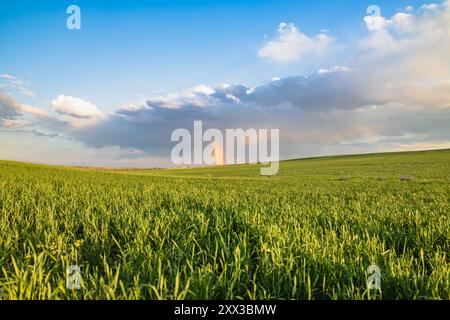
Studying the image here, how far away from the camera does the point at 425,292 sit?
270 cm

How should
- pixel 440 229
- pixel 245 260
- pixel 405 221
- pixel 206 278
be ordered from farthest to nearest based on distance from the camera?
pixel 405 221 → pixel 440 229 → pixel 245 260 → pixel 206 278

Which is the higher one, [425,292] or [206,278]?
[206,278]

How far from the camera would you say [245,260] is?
3137mm

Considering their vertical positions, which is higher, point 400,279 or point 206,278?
point 206,278

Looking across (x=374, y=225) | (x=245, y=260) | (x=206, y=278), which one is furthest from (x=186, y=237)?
(x=374, y=225)
